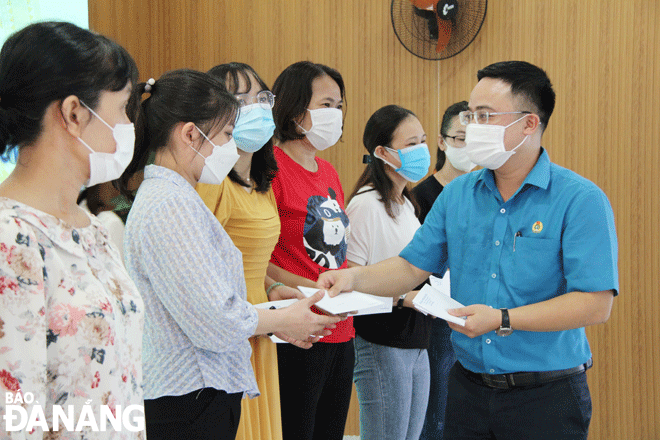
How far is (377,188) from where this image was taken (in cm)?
266

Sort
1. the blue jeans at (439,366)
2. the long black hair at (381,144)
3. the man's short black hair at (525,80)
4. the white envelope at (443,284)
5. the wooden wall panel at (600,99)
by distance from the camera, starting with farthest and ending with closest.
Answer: the wooden wall panel at (600,99), the blue jeans at (439,366), the long black hair at (381,144), the white envelope at (443,284), the man's short black hair at (525,80)

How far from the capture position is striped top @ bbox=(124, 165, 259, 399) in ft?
4.43

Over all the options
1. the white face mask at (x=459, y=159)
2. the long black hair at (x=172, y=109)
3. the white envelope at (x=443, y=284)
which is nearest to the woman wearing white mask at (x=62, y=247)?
the long black hair at (x=172, y=109)

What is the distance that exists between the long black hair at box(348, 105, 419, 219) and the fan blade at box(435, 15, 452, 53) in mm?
1178

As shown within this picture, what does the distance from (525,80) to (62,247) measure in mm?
1467

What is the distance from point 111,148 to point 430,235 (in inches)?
46.3

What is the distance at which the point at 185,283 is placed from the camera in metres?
1.35

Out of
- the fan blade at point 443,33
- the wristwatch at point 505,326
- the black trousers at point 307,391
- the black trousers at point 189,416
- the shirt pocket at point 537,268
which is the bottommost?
the black trousers at point 307,391

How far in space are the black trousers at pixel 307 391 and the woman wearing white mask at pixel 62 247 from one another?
0.90m

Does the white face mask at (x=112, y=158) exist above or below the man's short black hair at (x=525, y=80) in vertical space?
below

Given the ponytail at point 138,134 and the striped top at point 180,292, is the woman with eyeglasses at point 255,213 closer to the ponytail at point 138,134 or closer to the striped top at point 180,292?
the ponytail at point 138,134

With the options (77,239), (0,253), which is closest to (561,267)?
(77,239)


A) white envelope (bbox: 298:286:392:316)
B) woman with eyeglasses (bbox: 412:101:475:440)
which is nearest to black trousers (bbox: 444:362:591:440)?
white envelope (bbox: 298:286:392:316)

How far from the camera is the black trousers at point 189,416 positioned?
1.38 meters
